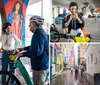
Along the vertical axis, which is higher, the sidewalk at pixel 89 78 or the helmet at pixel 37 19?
the helmet at pixel 37 19

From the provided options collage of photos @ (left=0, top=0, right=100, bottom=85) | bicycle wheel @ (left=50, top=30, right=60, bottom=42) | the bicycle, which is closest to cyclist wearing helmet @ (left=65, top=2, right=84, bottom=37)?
collage of photos @ (left=0, top=0, right=100, bottom=85)

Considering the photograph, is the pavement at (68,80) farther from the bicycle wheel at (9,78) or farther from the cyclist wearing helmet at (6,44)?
the cyclist wearing helmet at (6,44)

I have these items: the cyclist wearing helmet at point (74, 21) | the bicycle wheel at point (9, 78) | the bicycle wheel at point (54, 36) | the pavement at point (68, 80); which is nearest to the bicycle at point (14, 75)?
the bicycle wheel at point (9, 78)

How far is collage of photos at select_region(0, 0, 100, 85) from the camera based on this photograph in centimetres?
179

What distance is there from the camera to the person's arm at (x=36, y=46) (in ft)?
5.86

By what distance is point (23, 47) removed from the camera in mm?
1805

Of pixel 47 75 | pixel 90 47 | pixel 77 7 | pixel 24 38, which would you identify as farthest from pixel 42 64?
pixel 77 7

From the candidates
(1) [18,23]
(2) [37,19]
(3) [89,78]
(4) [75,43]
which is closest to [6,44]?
(1) [18,23]

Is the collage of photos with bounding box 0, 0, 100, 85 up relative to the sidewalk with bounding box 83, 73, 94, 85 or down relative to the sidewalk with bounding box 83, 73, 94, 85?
up

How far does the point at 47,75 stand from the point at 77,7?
2.00ft

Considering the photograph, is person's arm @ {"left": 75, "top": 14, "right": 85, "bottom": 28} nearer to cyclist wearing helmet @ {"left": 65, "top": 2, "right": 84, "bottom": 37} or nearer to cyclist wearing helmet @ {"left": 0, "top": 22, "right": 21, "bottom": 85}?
cyclist wearing helmet @ {"left": 65, "top": 2, "right": 84, "bottom": 37}

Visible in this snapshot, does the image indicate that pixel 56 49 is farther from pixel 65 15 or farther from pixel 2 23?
pixel 2 23

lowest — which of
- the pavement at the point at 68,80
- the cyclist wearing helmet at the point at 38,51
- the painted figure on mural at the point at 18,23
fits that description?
the pavement at the point at 68,80

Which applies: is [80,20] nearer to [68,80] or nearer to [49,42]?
[49,42]
